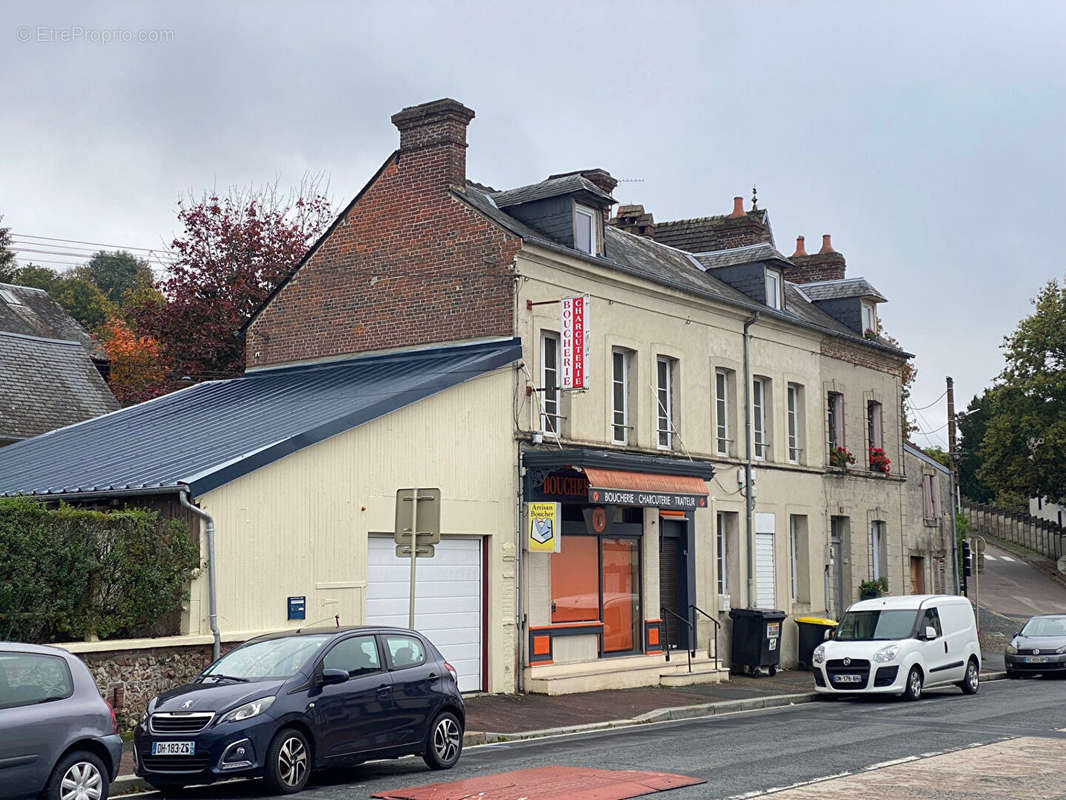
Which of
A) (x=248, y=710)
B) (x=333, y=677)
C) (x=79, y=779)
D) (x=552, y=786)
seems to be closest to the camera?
(x=79, y=779)

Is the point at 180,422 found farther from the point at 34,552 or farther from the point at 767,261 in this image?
the point at 767,261

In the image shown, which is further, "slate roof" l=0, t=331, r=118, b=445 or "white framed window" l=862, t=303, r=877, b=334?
"white framed window" l=862, t=303, r=877, b=334

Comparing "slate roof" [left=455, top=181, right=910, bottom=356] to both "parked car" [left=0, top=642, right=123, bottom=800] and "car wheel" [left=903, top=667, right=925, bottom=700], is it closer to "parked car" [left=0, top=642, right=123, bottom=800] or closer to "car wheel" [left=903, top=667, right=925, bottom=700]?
"car wheel" [left=903, top=667, right=925, bottom=700]

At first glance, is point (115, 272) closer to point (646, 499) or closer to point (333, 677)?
point (646, 499)

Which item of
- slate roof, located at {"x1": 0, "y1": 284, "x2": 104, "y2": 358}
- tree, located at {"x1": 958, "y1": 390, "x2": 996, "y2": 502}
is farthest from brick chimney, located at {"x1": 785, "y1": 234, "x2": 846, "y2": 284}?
tree, located at {"x1": 958, "y1": 390, "x2": 996, "y2": 502}

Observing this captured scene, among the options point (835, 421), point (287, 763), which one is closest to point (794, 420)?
point (835, 421)

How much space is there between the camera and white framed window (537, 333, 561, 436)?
68.2ft

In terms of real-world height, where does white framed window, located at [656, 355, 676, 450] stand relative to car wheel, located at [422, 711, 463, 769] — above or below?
above

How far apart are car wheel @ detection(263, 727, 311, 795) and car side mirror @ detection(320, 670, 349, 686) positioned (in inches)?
21.6

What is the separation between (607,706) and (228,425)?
7.09 meters

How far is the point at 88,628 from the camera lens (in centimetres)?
1371

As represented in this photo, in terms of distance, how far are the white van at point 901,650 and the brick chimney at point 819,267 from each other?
50.4 ft

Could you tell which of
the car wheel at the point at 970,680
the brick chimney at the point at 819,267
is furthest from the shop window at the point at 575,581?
the brick chimney at the point at 819,267

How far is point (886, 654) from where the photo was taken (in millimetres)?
20406
